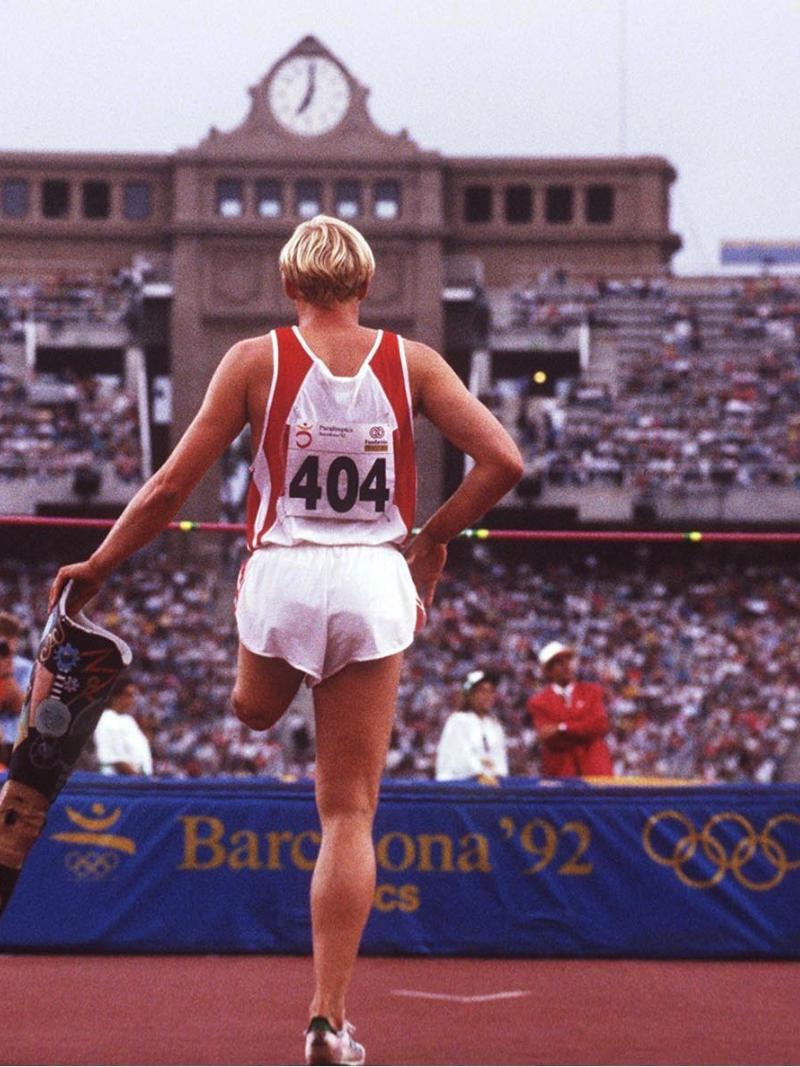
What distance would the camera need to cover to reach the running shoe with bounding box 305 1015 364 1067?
392 centimetres

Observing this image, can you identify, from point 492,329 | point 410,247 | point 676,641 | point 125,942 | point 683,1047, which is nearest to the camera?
point 683,1047

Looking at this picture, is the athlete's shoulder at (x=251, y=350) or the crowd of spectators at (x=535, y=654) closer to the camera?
the athlete's shoulder at (x=251, y=350)

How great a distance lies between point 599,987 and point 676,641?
86.1 feet

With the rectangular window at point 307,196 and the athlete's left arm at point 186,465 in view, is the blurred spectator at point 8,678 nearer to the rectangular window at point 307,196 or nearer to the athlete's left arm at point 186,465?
the athlete's left arm at point 186,465

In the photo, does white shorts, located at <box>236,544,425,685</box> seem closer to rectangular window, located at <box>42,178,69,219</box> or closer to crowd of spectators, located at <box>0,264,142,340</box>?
crowd of spectators, located at <box>0,264,142,340</box>

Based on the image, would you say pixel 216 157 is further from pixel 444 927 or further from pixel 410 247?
pixel 444 927

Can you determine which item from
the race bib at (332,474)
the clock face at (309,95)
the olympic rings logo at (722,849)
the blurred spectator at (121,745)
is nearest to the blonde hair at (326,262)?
the race bib at (332,474)

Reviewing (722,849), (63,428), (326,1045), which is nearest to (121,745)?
(722,849)

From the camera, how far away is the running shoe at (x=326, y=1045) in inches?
154

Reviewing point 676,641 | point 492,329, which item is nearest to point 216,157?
point 492,329

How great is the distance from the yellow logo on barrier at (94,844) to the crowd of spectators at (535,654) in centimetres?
1483

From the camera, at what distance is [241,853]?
8.24 m

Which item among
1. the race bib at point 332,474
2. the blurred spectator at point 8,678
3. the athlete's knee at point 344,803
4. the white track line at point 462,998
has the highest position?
Answer: the race bib at point 332,474

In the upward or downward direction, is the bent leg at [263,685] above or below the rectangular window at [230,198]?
below
